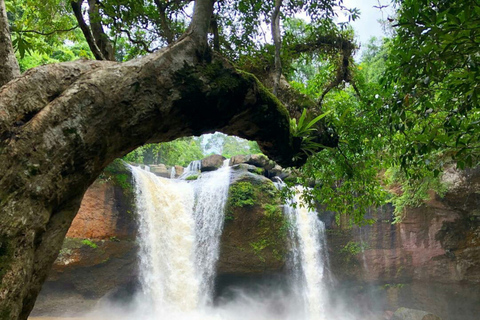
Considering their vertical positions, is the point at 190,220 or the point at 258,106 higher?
the point at 258,106

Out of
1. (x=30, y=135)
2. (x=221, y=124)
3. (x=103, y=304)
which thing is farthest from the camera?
(x=103, y=304)

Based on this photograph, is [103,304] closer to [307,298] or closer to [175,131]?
[307,298]

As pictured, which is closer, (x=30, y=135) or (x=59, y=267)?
(x=30, y=135)

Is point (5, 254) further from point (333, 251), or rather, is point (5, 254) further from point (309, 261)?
point (333, 251)

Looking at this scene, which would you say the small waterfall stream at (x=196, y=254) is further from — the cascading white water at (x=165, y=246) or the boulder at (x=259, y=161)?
the boulder at (x=259, y=161)

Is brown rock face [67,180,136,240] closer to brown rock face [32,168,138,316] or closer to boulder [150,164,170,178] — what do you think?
brown rock face [32,168,138,316]

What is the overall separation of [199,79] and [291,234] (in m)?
10.3

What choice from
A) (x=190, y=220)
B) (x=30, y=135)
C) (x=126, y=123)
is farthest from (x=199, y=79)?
(x=190, y=220)

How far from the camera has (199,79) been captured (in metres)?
2.31

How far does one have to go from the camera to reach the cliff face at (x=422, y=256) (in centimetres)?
1036

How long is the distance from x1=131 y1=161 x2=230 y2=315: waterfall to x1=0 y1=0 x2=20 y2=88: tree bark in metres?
9.18

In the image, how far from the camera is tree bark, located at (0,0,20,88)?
198 centimetres

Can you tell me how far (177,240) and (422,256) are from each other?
28.5 ft

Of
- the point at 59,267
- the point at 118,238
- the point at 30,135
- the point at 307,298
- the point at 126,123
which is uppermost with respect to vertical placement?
the point at 126,123
